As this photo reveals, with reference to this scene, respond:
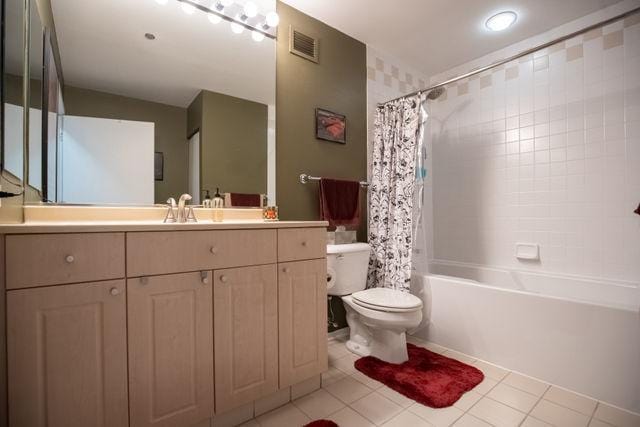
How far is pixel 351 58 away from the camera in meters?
2.35

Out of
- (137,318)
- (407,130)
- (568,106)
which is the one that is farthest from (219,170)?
(568,106)

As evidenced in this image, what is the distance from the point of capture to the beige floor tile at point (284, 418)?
129 cm

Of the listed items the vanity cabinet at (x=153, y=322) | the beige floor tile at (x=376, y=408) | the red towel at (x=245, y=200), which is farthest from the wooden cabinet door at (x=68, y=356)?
the beige floor tile at (x=376, y=408)

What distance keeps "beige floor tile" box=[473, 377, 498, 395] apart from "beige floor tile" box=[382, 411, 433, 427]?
0.42m

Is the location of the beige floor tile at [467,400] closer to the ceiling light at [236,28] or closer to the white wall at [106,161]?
the white wall at [106,161]

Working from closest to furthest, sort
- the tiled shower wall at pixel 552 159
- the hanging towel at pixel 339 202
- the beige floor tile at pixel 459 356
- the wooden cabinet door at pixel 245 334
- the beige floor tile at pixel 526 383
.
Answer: the wooden cabinet door at pixel 245 334 → the beige floor tile at pixel 526 383 → the beige floor tile at pixel 459 356 → the tiled shower wall at pixel 552 159 → the hanging towel at pixel 339 202

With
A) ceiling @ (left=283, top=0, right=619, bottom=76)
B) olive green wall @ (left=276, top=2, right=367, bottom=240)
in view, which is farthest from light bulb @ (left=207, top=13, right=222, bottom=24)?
ceiling @ (left=283, top=0, right=619, bottom=76)

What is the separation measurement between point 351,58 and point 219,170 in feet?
4.74

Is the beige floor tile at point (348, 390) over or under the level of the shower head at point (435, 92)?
under

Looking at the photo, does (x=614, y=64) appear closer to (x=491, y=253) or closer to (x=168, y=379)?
(x=491, y=253)

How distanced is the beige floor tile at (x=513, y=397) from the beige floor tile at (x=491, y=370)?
95 mm

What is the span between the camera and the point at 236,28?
5.94 ft

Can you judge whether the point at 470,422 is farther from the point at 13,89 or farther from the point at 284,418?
the point at 13,89

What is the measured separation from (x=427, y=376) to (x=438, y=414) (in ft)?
1.02
